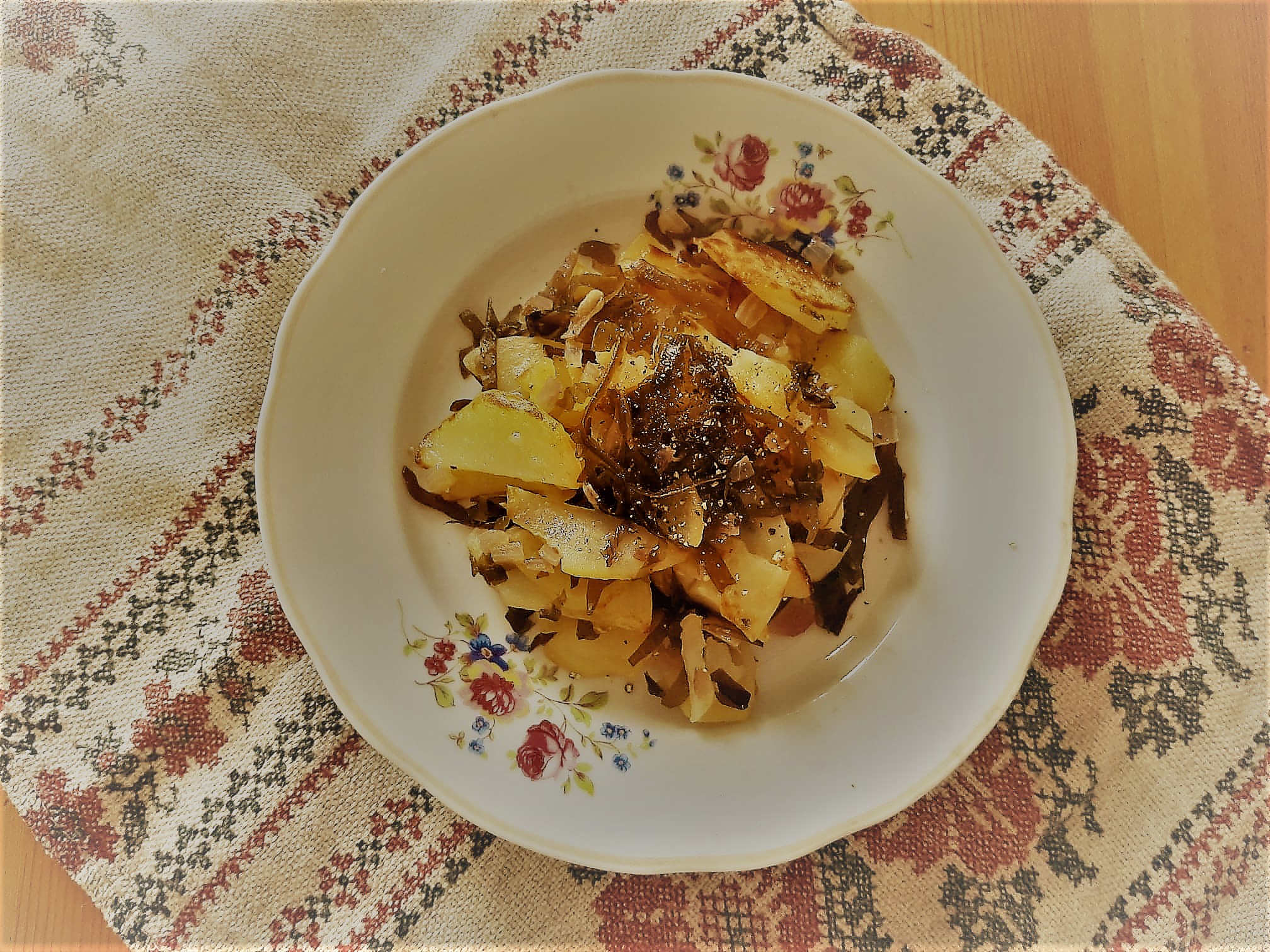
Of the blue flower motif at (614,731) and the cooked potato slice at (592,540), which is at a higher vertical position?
the cooked potato slice at (592,540)

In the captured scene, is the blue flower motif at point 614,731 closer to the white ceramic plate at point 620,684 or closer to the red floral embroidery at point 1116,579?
the white ceramic plate at point 620,684

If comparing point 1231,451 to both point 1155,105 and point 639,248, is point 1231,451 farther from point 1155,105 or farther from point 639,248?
point 639,248

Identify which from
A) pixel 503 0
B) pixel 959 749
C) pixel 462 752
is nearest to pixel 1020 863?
pixel 959 749

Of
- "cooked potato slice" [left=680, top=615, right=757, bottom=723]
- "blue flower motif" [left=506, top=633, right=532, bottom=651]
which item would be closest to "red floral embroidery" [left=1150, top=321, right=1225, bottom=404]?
"cooked potato slice" [left=680, top=615, right=757, bottom=723]

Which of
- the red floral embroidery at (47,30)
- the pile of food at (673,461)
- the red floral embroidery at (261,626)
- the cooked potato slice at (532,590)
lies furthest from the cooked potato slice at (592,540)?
the red floral embroidery at (47,30)

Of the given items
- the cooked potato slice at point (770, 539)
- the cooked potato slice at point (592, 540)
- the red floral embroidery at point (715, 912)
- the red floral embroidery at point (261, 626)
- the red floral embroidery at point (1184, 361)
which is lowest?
the red floral embroidery at point (261, 626)

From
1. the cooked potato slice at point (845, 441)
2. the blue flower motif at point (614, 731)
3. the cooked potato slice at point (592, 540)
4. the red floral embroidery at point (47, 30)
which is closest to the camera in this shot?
the cooked potato slice at point (592, 540)

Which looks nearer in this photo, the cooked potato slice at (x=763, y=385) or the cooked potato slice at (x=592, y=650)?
the cooked potato slice at (x=763, y=385)

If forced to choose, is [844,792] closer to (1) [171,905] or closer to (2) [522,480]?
(2) [522,480]
